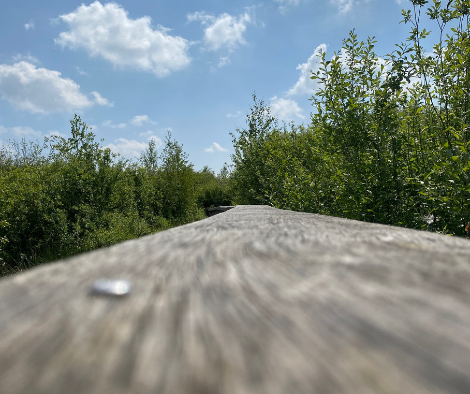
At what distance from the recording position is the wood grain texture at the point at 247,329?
331mm

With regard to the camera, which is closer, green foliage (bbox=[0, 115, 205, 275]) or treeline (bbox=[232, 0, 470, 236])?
treeline (bbox=[232, 0, 470, 236])

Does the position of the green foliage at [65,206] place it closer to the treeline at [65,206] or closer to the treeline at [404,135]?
the treeline at [65,206]

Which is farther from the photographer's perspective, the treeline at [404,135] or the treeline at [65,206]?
the treeline at [65,206]

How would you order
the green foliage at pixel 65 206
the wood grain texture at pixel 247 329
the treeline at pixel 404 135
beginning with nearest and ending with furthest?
the wood grain texture at pixel 247 329
the treeline at pixel 404 135
the green foliage at pixel 65 206

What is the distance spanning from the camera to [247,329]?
1.36 ft

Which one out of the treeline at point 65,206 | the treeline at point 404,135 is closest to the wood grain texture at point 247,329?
the treeline at point 404,135

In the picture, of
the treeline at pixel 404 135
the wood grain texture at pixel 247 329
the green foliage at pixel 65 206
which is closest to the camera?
the wood grain texture at pixel 247 329

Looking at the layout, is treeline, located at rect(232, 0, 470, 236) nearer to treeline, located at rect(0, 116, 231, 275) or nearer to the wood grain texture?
the wood grain texture

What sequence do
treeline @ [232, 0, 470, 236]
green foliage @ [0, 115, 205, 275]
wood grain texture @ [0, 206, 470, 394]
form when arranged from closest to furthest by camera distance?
wood grain texture @ [0, 206, 470, 394] < treeline @ [232, 0, 470, 236] < green foliage @ [0, 115, 205, 275]

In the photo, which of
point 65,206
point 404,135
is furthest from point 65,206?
point 404,135

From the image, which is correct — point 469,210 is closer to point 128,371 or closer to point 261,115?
point 128,371

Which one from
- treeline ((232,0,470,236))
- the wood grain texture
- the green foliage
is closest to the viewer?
the wood grain texture

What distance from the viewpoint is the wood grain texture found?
33 cm

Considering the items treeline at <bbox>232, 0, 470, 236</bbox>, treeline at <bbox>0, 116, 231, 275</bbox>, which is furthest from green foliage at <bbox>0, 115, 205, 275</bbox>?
treeline at <bbox>232, 0, 470, 236</bbox>
